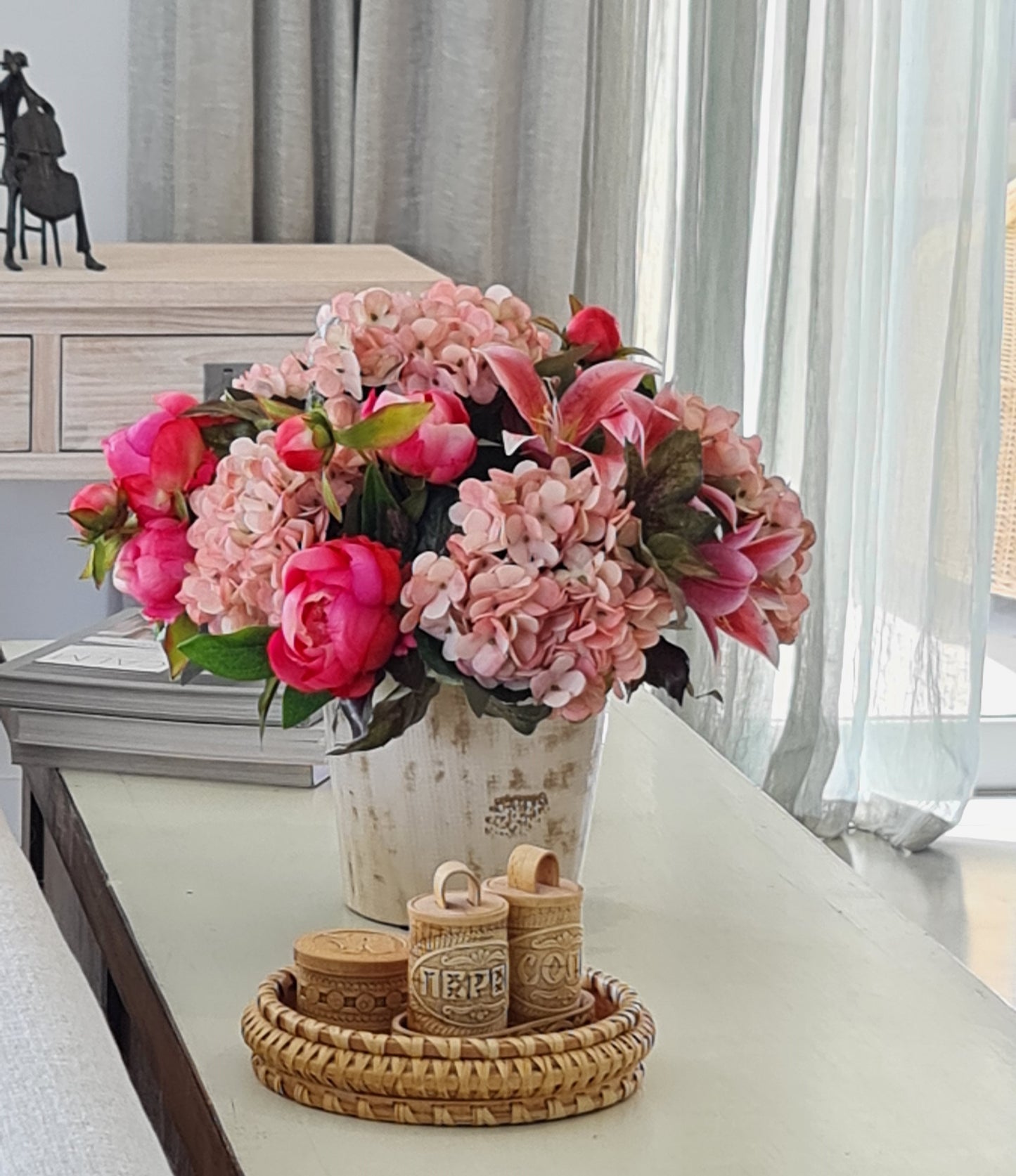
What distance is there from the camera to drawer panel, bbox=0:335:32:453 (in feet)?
6.08

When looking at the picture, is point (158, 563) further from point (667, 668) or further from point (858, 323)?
point (858, 323)

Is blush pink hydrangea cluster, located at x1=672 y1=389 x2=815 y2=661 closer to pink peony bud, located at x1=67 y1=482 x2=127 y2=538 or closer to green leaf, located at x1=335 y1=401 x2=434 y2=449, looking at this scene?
green leaf, located at x1=335 y1=401 x2=434 y2=449

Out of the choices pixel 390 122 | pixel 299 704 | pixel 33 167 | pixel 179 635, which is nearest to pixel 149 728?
pixel 179 635

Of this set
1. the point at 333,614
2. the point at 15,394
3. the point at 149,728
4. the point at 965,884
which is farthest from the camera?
the point at 965,884

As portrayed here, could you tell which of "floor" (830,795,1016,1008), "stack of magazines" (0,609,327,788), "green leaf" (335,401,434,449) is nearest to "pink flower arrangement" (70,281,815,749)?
"green leaf" (335,401,434,449)

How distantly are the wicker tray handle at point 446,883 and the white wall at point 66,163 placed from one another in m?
1.66

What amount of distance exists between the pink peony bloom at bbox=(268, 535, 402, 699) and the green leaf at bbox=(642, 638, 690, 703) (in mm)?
148

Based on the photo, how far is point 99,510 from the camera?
1.04 metres

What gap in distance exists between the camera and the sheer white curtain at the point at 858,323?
253 centimetres

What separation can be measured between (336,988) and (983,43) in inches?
82.1

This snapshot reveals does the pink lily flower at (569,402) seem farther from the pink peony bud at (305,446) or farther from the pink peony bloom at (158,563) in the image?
the pink peony bloom at (158,563)

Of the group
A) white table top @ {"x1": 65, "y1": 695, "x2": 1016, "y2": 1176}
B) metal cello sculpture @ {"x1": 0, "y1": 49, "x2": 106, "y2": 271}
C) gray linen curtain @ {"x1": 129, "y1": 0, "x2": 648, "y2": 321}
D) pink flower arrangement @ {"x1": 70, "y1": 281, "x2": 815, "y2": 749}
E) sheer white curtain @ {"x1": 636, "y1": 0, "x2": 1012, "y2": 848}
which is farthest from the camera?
sheer white curtain @ {"x1": 636, "y1": 0, "x2": 1012, "y2": 848}

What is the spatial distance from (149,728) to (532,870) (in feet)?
1.59

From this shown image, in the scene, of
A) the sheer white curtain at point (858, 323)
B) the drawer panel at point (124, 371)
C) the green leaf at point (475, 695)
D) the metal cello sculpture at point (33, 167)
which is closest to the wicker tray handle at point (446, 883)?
the green leaf at point (475, 695)
